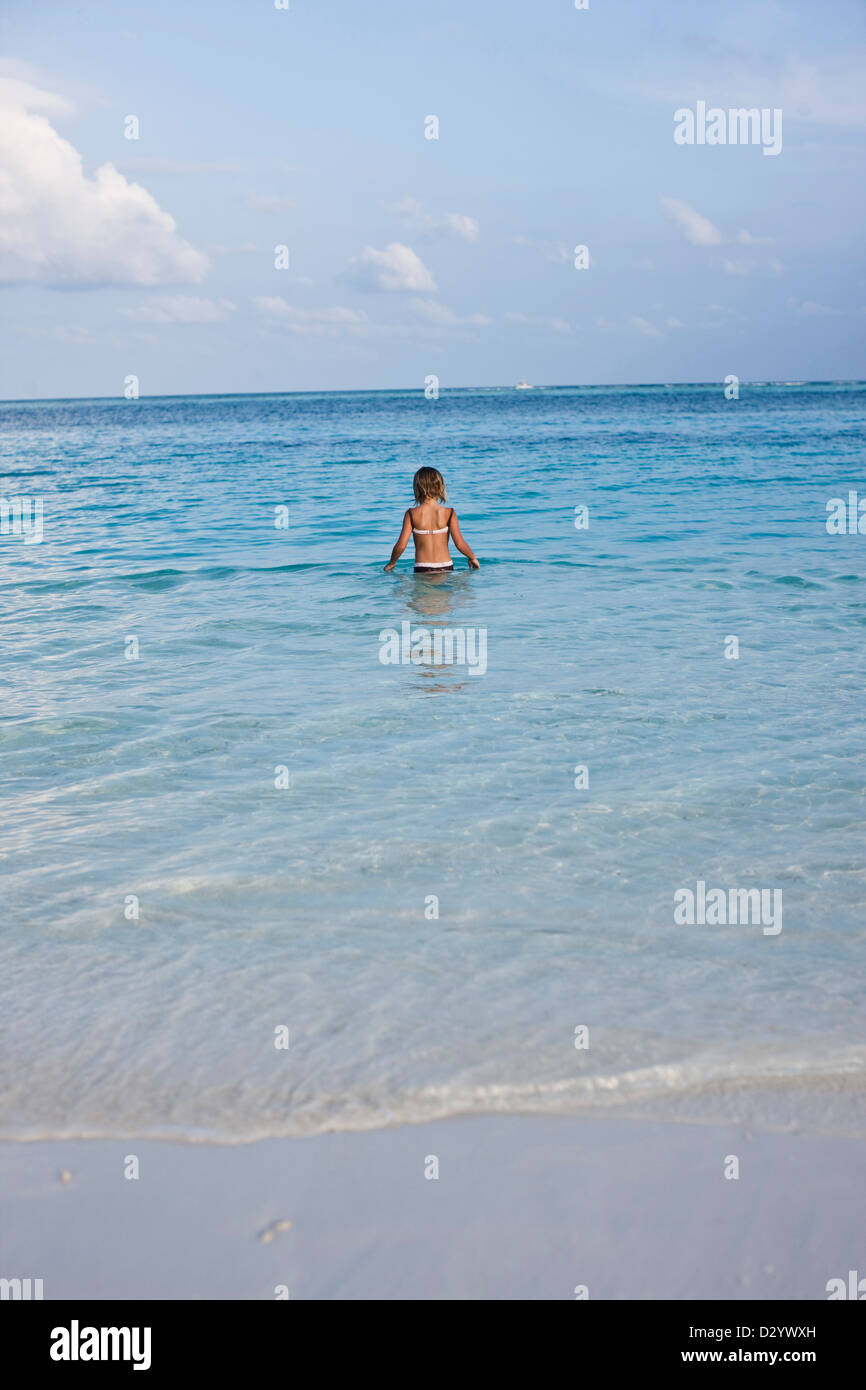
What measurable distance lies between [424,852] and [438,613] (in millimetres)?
5548

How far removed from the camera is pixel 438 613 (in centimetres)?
1005

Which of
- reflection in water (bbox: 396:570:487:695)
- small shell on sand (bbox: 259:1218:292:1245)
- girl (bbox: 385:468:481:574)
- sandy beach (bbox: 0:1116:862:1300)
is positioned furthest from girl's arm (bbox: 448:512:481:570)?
small shell on sand (bbox: 259:1218:292:1245)

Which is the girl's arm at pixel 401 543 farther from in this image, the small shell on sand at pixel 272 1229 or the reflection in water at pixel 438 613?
the small shell on sand at pixel 272 1229

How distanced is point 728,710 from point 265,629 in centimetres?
452

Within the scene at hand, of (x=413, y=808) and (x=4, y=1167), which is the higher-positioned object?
(x=413, y=808)

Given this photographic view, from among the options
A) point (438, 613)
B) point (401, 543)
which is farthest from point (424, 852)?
point (401, 543)

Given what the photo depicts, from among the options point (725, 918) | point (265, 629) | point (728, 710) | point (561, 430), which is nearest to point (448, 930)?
point (725, 918)

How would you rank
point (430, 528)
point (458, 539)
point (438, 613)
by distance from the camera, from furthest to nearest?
point (458, 539) → point (430, 528) → point (438, 613)

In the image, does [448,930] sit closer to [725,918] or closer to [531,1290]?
[725,918]

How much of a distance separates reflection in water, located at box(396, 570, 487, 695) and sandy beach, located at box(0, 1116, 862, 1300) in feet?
14.8

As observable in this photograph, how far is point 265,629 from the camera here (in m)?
9.51

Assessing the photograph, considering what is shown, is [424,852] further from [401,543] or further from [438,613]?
[401,543]
